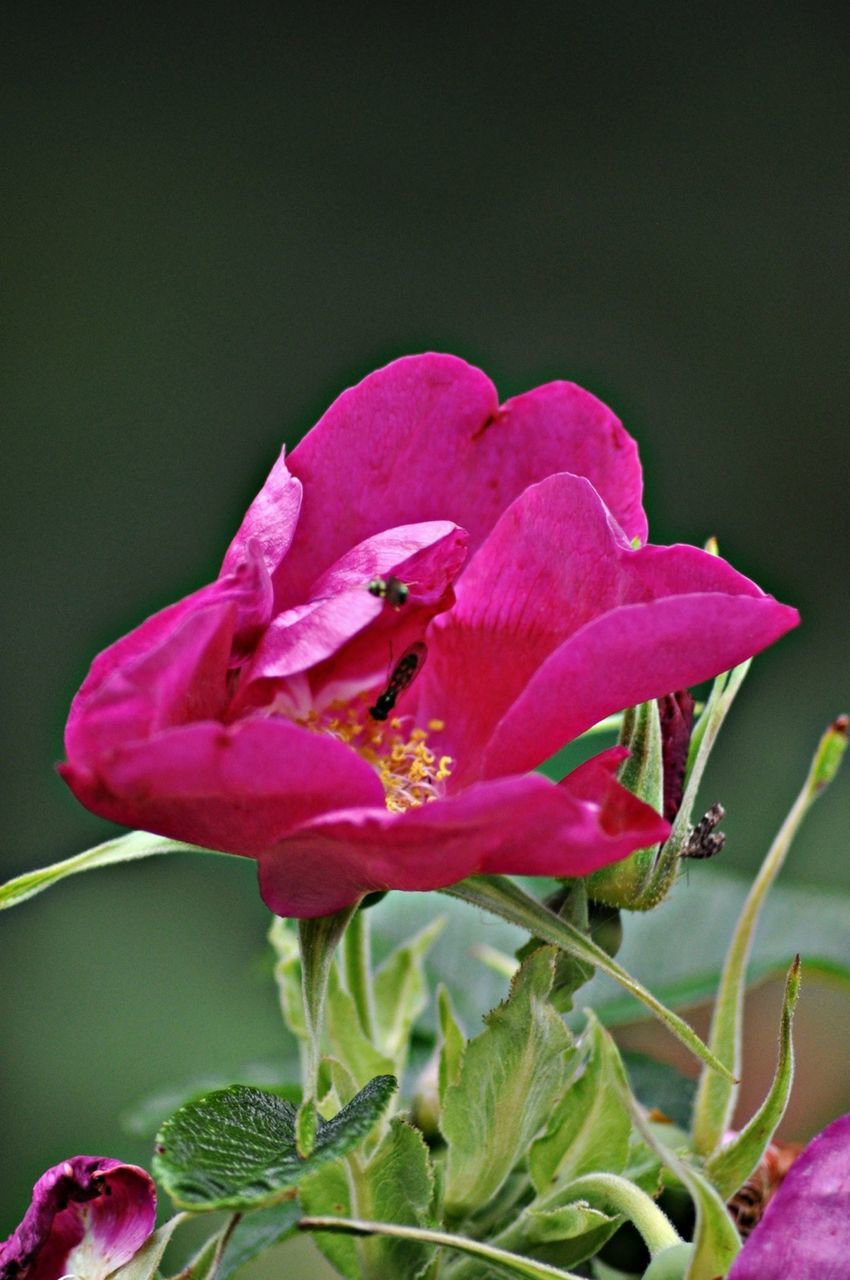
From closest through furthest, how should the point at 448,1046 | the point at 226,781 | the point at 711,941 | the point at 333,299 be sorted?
1. the point at 226,781
2. the point at 448,1046
3. the point at 711,941
4. the point at 333,299

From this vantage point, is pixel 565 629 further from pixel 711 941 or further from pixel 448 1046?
pixel 711 941

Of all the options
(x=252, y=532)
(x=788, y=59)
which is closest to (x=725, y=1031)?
(x=252, y=532)

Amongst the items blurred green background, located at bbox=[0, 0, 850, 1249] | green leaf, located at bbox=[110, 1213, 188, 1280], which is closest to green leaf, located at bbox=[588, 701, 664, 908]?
green leaf, located at bbox=[110, 1213, 188, 1280]

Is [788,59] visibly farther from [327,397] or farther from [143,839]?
[143,839]

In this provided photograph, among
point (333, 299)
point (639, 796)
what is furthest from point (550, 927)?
point (333, 299)

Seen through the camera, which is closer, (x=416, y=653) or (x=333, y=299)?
(x=416, y=653)

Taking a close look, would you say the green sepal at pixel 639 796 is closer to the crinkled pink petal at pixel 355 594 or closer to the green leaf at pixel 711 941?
the crinkled pink petal at pixel 355 594
